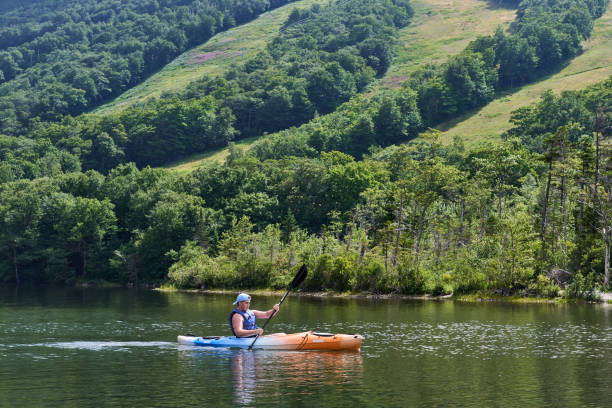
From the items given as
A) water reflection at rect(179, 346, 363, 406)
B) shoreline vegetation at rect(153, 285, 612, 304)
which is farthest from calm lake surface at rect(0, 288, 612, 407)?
shoreline vegetation at rect(153, 285, 612, 304)

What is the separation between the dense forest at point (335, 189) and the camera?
69250 millimetres

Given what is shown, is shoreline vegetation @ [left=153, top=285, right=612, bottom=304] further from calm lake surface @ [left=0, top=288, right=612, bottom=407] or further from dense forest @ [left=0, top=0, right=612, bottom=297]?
calm lake surface @ [left=0, top=288, right=612, bottom=407]

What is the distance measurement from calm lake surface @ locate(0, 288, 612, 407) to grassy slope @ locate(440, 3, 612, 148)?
3736 inches

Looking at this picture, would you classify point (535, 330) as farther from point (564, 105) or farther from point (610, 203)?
point (564, 105)

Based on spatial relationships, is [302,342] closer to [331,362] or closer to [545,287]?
[331,362]

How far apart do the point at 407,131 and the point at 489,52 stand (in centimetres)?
4018

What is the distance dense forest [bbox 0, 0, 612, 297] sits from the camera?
69.2 metres

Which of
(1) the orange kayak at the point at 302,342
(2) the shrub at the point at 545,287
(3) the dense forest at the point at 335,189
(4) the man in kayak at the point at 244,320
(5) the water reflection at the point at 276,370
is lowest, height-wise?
(5) the water reflection at the point at 276,370

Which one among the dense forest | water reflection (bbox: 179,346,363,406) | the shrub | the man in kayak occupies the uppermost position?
the dense forest

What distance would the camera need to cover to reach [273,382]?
94.4 feet

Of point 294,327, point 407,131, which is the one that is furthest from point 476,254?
point 407,131

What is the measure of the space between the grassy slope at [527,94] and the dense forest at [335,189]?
4.57 metres

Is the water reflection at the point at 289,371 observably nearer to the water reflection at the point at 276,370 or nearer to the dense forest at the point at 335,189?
the water reflection at the point at 276,370

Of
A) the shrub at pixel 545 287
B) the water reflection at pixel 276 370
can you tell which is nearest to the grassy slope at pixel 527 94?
the shrub at pixel 545 287
